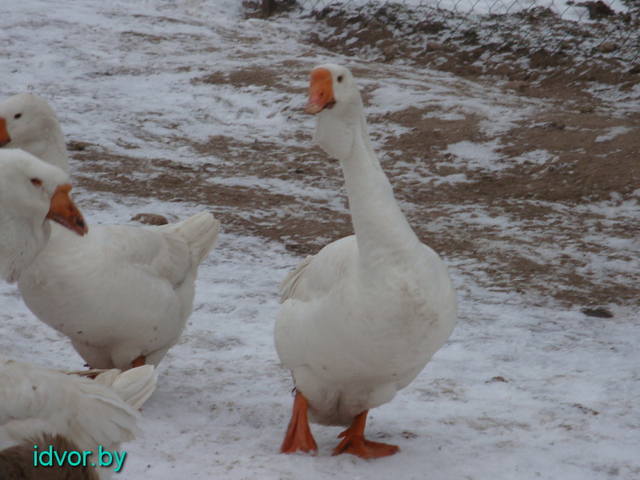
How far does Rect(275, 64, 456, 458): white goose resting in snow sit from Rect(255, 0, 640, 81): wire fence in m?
9.89

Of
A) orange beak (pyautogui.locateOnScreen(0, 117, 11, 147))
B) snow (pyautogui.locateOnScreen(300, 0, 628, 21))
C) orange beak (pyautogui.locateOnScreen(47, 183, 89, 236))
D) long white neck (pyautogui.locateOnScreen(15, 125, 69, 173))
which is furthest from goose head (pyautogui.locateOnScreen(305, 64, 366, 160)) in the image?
snow (pyautogui.locateOnScreen(300, 0, 628, 21))

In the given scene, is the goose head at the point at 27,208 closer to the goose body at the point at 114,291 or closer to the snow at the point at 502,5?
the goose body at the point at 114,291

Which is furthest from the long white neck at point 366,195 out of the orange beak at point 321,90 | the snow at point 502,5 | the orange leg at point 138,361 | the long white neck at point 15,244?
the snow at point 502,5

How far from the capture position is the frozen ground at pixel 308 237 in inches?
182

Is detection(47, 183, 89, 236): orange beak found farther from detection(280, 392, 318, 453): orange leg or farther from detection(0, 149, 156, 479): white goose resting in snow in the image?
detection(280, 392, 318, 453): orange leg

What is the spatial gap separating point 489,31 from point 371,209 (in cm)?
1182

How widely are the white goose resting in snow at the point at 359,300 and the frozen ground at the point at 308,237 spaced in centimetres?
35

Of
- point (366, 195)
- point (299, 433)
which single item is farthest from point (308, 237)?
point (366, 195)

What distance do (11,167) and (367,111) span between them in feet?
26.2

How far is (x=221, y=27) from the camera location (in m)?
15.9

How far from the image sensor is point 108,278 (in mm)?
4750

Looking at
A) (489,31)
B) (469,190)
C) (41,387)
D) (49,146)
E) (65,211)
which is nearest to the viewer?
(41,387)

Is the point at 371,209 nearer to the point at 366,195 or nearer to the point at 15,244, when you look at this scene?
the point at 366,195

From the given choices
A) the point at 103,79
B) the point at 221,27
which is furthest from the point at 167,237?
the point at 221,27
